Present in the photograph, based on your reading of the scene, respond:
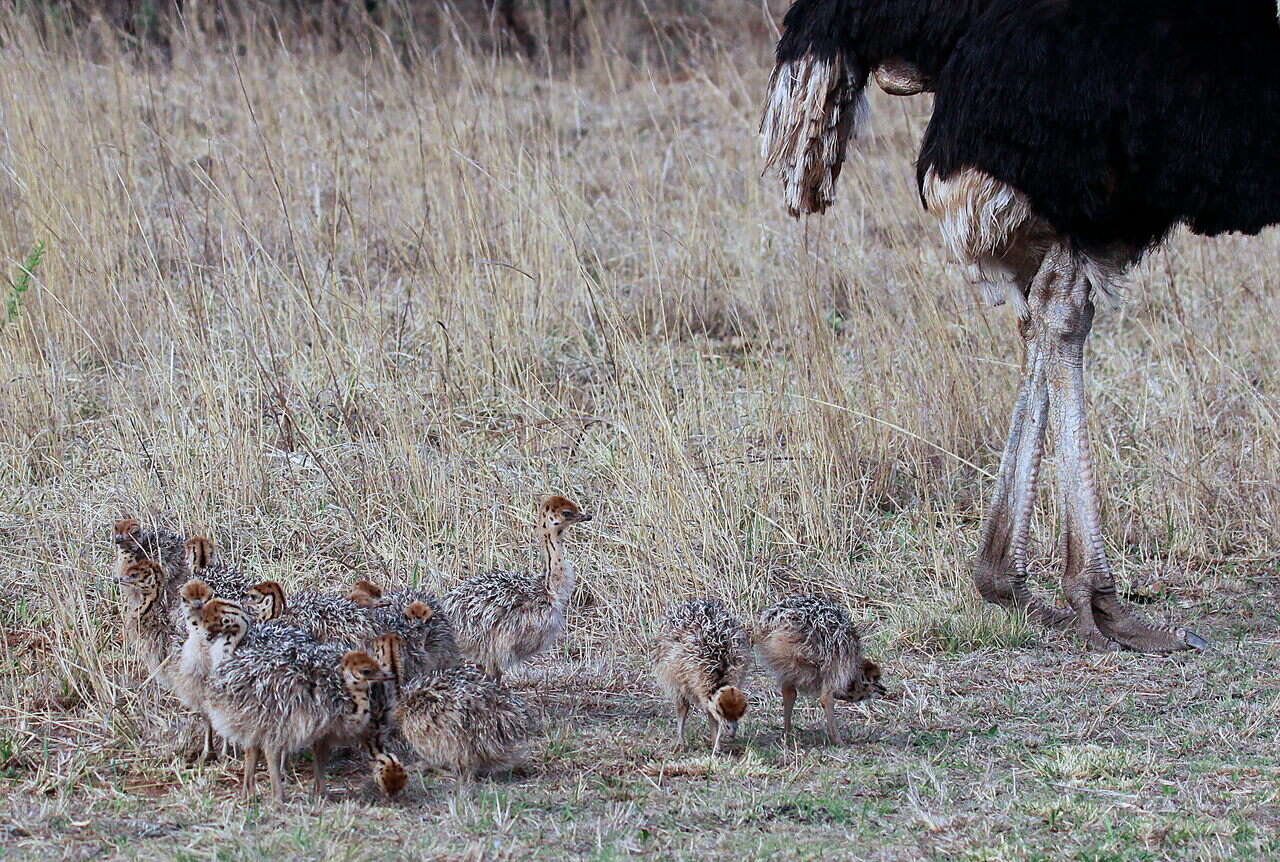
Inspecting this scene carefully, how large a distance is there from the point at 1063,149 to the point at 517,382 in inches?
131

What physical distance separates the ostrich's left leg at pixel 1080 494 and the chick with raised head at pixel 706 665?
1.54 metres

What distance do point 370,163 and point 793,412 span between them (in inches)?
152

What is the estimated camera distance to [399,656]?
438cm

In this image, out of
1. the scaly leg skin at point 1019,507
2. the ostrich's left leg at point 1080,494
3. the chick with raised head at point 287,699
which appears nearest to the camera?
the chick with raised head at point 287,699

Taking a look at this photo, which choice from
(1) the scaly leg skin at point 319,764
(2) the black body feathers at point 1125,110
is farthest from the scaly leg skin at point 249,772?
(2) the black body feathers at point 1125,110

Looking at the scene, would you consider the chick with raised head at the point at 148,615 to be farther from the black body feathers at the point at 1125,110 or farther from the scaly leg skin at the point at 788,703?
the black body feathers at the point at 1125,110

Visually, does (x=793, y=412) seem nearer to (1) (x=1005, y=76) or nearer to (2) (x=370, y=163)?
(1) (x=1005, y=76)

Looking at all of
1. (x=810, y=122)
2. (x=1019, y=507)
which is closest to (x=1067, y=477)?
(x=1019, y=507)

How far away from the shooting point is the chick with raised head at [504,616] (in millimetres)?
4965

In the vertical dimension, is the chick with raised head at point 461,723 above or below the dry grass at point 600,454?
above

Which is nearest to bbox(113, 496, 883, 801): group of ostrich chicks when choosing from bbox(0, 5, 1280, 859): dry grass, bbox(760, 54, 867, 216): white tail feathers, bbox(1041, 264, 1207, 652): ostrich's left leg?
bbox(0, 5, 1280, 859): dry grass

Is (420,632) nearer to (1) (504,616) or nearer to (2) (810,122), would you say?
(1) (504,616)

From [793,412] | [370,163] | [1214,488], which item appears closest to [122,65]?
[370,163]

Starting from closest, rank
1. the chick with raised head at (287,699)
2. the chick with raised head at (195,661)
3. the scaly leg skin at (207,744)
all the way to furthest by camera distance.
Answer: the chick with raised head at (287,699) < the chick with raised head at (195,661) < the scaly leg skin at (207,744)
